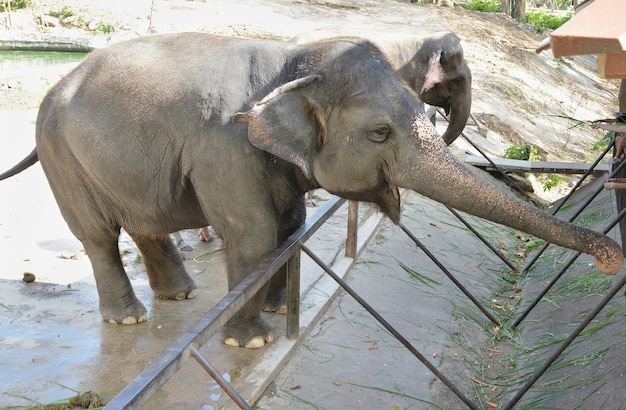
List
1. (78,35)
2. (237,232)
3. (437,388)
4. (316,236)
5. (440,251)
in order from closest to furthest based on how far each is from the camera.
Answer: (237,232) → (437,388) → (316,236) → (440,251) → (78,35)

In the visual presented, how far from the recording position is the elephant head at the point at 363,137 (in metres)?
3.67

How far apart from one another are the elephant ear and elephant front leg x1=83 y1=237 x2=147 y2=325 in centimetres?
153

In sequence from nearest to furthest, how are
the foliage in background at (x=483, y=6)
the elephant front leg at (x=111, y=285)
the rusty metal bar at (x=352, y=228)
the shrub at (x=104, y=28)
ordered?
the elephant front leg at (x=111, y=285), the rusty metal bar at (x=352, y=228), the shrub at (x=104, y=28), the foliage in background at (x=483, y=6)

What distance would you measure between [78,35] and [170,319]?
555 inches

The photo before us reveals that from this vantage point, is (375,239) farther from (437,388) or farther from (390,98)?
(390,98)

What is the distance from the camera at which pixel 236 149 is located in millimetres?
4105

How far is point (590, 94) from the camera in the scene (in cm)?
1883

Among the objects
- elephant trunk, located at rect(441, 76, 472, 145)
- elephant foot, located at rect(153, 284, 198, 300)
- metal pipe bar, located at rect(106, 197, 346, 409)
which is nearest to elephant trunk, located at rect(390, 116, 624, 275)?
metal pipe bar, located at rect(106, 197, 346, 409)

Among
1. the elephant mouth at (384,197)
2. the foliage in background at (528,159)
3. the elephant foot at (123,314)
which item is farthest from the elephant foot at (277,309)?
the foliage in background at (528,159)

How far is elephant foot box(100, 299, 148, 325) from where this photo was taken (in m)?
4.95

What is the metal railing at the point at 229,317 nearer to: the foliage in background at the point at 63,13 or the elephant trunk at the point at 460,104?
the elephant trunk at the point at 460,104

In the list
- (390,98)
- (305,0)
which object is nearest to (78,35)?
(305,0)

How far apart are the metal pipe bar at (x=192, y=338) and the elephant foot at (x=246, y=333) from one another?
0.60m

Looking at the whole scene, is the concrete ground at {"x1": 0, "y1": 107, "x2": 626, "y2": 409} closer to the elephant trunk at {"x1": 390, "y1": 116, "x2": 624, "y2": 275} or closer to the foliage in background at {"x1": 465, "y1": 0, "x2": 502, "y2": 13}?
the elephant trunk at {"x1": 390, "y1": 116, "x2": 624, "y2": 275}
